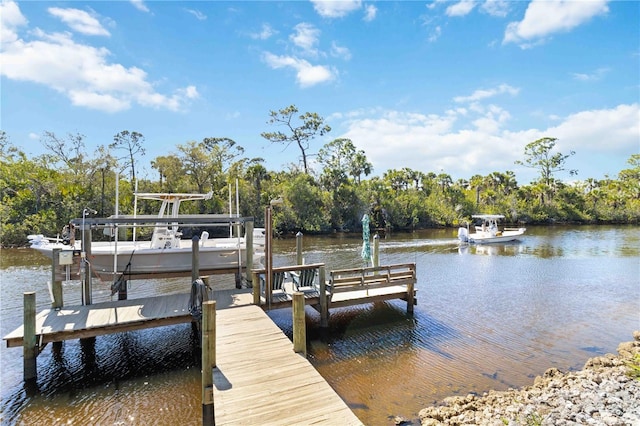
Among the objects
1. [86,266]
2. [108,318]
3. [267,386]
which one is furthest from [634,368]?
[86,266]

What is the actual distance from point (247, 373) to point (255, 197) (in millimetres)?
34384

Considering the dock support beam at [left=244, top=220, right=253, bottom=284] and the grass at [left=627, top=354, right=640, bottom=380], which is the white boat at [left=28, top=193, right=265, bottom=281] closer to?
the dock support beam at [left=244, top=220, right=253, bottom=284]

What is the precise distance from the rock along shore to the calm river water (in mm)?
506

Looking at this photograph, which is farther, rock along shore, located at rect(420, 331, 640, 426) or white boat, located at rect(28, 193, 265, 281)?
white boat, located at rect(28, 193, 265, 281)

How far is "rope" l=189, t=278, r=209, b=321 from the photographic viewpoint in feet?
25.7

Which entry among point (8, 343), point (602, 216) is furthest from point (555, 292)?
point (602, 216)

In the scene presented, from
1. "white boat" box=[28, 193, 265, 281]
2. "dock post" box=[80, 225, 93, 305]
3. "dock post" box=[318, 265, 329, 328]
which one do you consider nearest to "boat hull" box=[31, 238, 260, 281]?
"white boat" box=[28, 193, 265, 281]

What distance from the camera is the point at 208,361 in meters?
5.38

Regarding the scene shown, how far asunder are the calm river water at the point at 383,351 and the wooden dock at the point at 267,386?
1411mm

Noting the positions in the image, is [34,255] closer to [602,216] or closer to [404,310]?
[404,310]

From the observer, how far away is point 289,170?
47.6m

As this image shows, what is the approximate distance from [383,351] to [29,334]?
294 inches

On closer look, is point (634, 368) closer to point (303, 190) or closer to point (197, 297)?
point (197, 297)

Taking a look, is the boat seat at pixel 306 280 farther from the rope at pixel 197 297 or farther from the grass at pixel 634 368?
the grass at pixel 634 368
